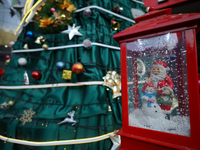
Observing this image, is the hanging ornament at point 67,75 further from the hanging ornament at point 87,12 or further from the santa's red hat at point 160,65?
the santa's red hat at point 160,65

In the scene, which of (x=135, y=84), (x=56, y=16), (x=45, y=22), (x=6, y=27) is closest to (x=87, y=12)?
(x=56, y=16)

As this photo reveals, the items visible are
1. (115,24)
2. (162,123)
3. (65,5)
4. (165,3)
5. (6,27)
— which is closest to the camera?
(162,123)

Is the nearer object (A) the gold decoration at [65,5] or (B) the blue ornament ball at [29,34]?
(A) the gold decoration at [65,5]

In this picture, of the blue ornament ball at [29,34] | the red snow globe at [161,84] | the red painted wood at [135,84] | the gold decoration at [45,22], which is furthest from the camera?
the blue ornament ball at [29,34]

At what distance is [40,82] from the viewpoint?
4.94 ft

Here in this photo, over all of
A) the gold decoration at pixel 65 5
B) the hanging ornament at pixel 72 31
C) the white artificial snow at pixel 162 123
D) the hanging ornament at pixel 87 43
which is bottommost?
the white artificial snow at pixel 162 123

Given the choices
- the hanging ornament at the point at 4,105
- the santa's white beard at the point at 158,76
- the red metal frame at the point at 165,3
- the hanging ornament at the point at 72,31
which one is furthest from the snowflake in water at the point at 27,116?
the red metal frame at the point at 165,3

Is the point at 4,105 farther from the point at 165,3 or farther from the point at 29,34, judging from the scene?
the point at 165,3

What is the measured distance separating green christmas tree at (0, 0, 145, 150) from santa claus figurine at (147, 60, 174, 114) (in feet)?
2.48

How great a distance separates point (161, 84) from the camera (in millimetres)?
614

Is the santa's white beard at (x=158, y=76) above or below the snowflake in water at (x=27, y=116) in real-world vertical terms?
above

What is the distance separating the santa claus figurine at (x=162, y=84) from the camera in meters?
0.59

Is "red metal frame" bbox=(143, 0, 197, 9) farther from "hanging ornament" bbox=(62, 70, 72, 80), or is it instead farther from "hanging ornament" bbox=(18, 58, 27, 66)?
"hanging ornament" bbox=(18, 58, 27, 66)

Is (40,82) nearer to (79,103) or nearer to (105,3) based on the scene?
(79,103)
